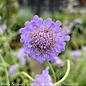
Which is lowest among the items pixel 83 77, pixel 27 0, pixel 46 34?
pixel 83 77

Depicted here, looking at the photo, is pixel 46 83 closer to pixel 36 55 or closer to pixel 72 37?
pixel 36 55

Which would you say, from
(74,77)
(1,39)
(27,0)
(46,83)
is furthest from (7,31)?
(27,0)

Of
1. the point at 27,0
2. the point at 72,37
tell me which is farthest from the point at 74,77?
the point at 27,0

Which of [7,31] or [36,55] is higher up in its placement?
[7,31]

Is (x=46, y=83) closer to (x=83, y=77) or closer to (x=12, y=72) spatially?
(x=12, y=72)

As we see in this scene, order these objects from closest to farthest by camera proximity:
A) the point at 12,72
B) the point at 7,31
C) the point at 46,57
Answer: the point at 46,57, the point at 12,72, the point at 7,31

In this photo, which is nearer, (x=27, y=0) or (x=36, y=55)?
(x=36, y=55)

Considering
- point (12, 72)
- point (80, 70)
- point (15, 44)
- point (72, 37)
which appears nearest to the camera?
point (12, 72)
